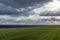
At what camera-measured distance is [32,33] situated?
4.74 ft

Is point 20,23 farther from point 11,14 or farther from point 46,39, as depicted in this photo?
point 46,39

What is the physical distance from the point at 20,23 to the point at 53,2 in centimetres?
35

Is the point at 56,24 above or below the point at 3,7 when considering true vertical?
below

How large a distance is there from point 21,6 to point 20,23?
15 cm

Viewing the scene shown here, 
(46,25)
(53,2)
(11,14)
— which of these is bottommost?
(46,25)

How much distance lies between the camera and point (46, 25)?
1465 millimetres

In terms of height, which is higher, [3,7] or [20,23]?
[3,7]

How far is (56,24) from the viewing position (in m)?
1.47

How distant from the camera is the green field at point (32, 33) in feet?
4.71

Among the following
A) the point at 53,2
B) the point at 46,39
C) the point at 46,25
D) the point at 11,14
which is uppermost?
the point at 53,2

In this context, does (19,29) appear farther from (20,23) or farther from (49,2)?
(49,2)

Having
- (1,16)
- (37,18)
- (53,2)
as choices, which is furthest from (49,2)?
(1,16)

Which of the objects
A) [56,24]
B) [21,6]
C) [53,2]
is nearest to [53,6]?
[53,2]

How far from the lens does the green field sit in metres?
1.43
